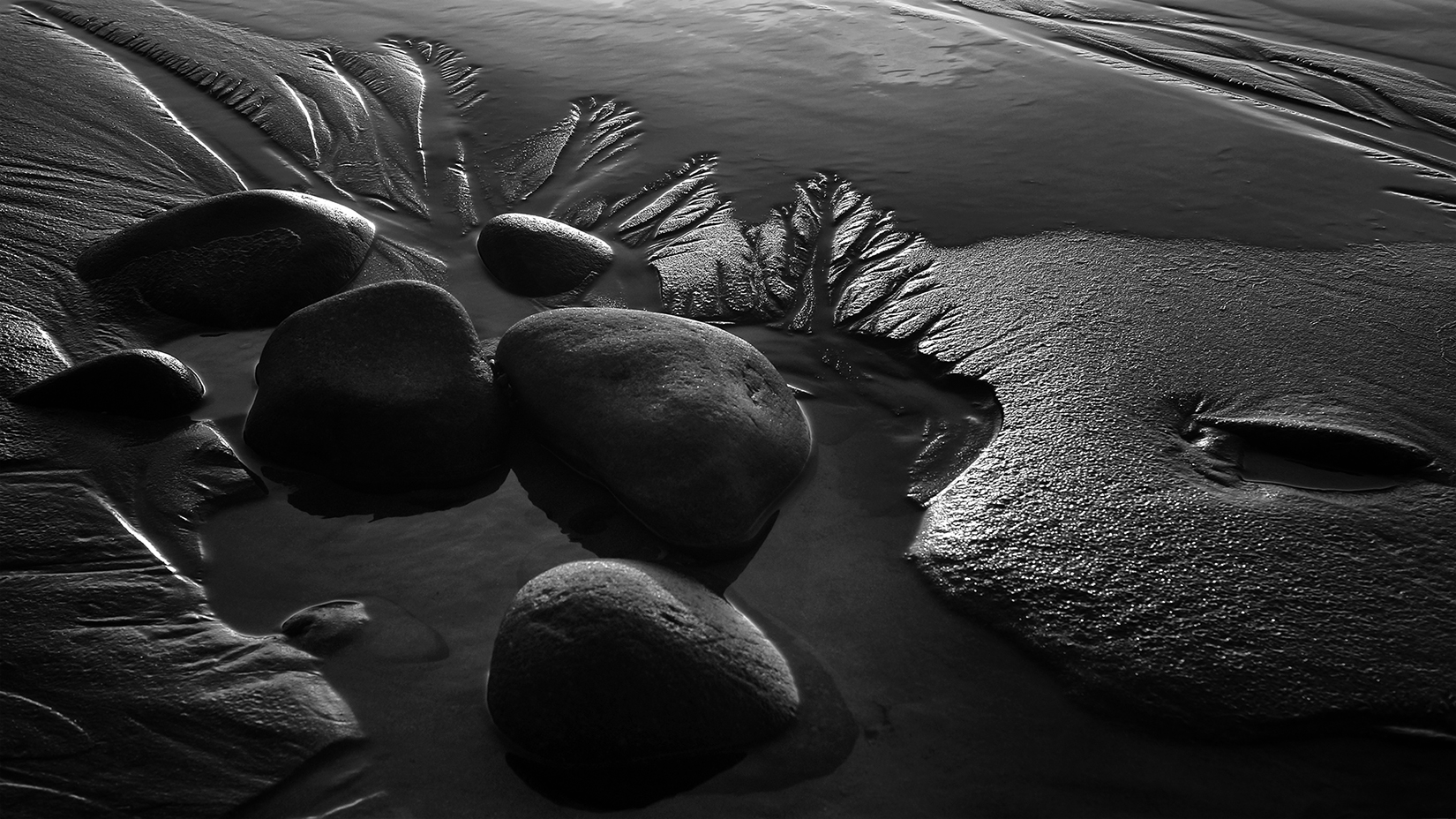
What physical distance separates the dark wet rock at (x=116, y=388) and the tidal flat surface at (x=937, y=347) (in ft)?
0.34

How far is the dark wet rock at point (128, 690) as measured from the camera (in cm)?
190

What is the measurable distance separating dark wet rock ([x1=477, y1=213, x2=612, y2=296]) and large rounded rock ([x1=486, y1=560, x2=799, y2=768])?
5.75ft

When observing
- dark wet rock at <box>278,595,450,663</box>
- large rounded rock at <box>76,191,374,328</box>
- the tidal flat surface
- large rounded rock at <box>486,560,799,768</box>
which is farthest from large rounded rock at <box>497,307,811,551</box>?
large rounded rock at <box>76,191,374,328</box>

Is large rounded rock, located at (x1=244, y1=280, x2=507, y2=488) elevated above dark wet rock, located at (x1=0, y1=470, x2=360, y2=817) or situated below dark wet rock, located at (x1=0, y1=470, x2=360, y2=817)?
above

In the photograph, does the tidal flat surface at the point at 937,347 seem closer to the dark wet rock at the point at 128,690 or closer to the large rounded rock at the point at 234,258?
the dark wet rock at the point at 128,690

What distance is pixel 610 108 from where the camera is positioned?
509 centimetres

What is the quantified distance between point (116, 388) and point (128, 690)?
1.14 meters

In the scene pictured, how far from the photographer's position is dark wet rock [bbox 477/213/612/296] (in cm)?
366

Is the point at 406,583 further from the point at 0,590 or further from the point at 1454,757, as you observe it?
the point at 1454,757

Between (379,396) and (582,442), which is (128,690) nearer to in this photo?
(379,396)

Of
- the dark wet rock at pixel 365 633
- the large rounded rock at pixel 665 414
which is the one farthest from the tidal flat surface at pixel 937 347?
the large rounded rock at pixel 665 414

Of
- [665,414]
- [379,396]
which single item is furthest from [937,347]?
[379,396]

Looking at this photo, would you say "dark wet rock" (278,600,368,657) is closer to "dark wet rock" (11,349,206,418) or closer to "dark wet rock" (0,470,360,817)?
"dark wet rock" (0,470,360,817)

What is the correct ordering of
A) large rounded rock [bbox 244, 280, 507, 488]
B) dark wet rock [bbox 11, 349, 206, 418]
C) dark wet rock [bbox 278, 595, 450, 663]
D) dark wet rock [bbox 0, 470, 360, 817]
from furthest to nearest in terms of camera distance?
dark wet rock [bbox 11, 349, 206, 418], large rounded rock [bbox 244, 280, 507, 488], dark wet rock [bbox 278, 595, 450, 663], dark wet rock [bbox 0, 470, 360, 817]
